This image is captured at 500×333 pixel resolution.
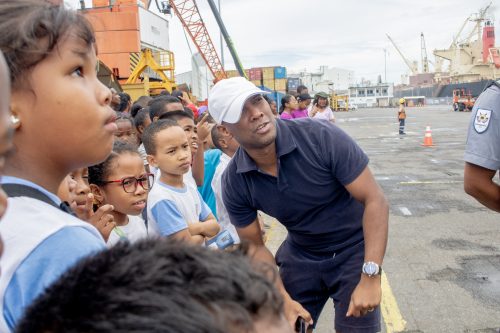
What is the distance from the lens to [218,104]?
120 inches

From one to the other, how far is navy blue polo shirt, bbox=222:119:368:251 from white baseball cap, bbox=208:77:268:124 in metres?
0.26

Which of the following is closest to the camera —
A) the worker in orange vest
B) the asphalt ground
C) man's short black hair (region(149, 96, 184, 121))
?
the asphalt ground

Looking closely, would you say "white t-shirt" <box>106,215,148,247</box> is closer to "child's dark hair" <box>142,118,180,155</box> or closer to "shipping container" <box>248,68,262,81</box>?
"child's dark hair" <box>142,118,180,155</box>

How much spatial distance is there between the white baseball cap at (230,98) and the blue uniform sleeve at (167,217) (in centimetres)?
62

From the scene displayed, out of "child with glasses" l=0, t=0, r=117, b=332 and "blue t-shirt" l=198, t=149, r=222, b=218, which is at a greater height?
"child with glasses" l=0, t=0, r=117, b=332

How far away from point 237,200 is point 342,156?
0.73 m

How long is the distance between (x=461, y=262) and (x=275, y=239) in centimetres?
236

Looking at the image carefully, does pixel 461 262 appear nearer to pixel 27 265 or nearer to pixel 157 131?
pixel 157 131

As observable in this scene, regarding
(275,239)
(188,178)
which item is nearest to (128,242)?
(188,178)

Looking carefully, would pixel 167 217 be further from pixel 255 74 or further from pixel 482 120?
pixel 255 74

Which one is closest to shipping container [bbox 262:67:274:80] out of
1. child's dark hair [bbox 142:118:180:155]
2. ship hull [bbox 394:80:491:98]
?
ship hull [bbox 394:80:491:98]

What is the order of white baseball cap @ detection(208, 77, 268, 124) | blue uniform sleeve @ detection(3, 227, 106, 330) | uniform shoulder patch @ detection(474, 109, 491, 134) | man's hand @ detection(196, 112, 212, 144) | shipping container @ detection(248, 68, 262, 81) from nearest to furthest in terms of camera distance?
blue uniform sleeve @ detection(3, 227, 106, 330) < uniform shoulder patch @ detection(474, 109, 491, 134) < white baseball cap @ detection(208, 77, 268, 124) < man's hand @ detection(196, 112, 212, 144) < shipping container @ detection(248, 68, 262, 81)

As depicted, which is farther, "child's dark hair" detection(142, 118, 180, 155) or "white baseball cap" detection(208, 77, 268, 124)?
"child's dark hair" detection(142, 118, 180, 155)

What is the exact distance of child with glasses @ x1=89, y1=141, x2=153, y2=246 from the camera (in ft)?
8.99
